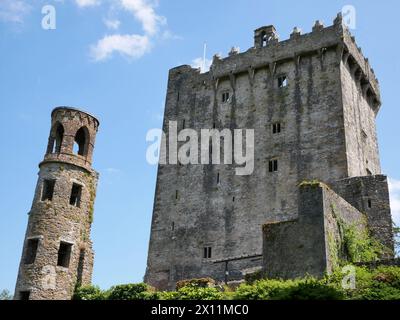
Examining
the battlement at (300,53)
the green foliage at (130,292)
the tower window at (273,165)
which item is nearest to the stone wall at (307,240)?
the green foliage at (130,292)

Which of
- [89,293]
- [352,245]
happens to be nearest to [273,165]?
[352,245]

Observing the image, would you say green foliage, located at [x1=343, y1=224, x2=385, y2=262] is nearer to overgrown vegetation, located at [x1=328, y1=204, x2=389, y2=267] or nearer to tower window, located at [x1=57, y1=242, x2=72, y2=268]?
overgrown vegetation, located at [x1=328, y1=204, x2=389, y2=267]

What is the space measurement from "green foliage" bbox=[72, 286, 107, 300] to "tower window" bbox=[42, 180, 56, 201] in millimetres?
5313

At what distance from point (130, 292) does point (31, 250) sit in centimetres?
611

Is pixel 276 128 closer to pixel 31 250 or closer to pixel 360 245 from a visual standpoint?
pixel 360 245

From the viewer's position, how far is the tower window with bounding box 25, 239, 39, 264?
31.3 m

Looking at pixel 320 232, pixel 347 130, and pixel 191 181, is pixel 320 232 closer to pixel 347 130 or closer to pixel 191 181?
pixel 347 130

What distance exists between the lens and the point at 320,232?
25891 mm

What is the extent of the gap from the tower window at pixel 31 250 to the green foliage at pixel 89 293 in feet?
9.65

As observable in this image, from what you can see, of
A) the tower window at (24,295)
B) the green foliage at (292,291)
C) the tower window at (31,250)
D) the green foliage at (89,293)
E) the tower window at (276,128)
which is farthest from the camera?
the tower window at (276,128)

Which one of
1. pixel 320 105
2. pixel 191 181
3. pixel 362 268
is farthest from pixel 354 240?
pixel 191 181

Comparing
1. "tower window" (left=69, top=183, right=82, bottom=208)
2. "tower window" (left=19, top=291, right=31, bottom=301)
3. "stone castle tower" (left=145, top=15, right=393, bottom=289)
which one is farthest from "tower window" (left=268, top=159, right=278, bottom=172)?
"tower window" (left=19, top=291, right=31, bottom=301)

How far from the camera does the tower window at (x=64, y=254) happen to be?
105 ft

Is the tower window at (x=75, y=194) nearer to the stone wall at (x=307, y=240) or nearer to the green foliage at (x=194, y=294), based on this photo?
the green foliage at (x=194, y=294)
